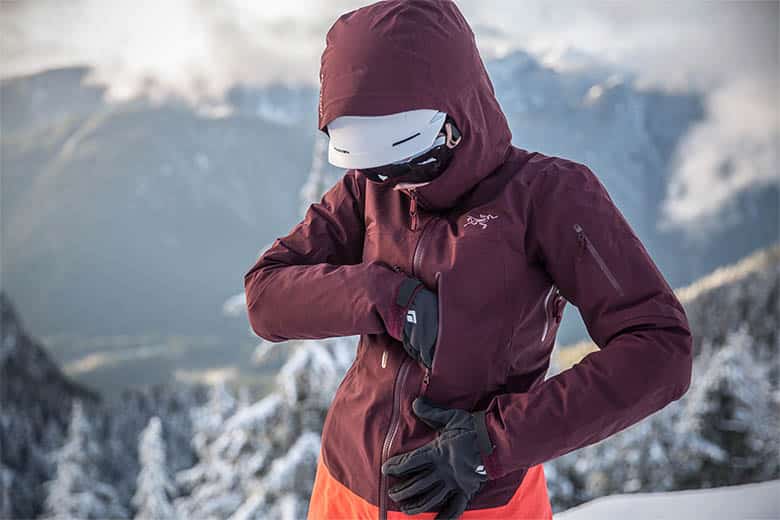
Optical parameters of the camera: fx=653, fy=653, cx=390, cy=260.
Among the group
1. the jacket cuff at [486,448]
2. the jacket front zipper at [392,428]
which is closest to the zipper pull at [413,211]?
the jacket front zipper at [392,428]

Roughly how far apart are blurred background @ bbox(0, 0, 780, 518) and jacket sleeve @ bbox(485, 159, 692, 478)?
2637 millimetres

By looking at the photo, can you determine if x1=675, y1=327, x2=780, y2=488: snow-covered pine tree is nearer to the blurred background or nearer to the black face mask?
the blurred background

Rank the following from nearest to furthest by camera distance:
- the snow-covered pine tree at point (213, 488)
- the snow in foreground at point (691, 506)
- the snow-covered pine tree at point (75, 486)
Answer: the snow in foreground at point (691, 506), the snow-covered pine tree at point (213, 488), the snow-covered pine tree at point (75, 486)

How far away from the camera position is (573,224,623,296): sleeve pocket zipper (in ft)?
2.88

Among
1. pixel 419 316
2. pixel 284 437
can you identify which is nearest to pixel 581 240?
pixel 419 316

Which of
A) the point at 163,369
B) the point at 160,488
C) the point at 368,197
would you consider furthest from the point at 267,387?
the point at 368,197

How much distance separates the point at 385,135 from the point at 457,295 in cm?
25

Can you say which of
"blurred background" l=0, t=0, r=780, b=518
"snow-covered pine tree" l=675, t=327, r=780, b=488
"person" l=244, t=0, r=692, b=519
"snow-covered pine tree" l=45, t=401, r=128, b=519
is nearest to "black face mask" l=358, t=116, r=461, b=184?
"person" l=244, t=0, r=692, b=519

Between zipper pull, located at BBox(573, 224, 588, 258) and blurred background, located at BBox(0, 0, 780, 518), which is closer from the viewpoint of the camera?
zipper pull, located at BBox(573, 224, 588, 258)

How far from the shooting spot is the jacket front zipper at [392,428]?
99 cm

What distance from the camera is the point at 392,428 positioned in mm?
990

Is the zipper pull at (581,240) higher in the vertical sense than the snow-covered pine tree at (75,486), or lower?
higher

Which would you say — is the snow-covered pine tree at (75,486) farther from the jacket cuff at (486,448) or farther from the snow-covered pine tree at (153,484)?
the jacket cuff at (486,448)

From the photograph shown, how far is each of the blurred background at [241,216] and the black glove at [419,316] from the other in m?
2.71
